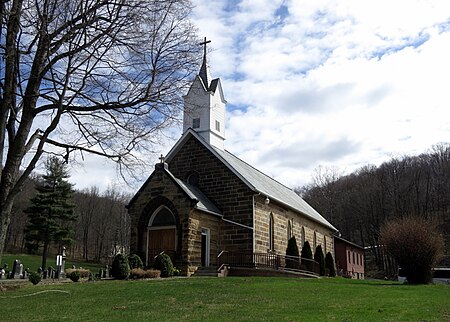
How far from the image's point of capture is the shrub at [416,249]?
2291 cm

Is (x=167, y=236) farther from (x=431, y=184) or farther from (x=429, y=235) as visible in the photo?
(x=431, y=184)

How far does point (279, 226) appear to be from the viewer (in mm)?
31109

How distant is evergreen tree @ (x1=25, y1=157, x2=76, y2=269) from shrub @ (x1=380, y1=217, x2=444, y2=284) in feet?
119

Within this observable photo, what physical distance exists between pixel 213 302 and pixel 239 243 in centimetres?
1414

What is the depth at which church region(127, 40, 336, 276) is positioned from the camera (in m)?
25.5

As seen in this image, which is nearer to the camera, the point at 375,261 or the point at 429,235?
the point at 429,235

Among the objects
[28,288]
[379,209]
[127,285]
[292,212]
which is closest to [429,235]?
[292,212]

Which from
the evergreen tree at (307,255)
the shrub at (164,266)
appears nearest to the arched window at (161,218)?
the shrub at (164,266)

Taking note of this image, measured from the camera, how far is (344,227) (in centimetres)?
7406

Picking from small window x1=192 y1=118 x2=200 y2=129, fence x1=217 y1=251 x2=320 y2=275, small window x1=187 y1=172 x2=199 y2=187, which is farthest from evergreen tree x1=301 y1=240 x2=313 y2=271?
small window x1=192 y1=118 x2=200 y2=129

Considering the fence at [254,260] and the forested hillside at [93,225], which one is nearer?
the fence at [254,260]

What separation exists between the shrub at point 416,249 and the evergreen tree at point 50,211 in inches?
1427

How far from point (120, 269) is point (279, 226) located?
41.9ft

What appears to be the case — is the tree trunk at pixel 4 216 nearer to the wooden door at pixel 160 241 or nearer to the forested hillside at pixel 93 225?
the wooden door at pixel 160 241
